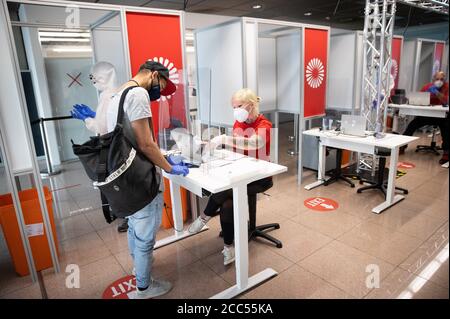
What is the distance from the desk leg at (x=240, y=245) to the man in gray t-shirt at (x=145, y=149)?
0.41m

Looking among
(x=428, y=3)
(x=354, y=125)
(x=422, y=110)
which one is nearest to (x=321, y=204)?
(x=354, y=125)

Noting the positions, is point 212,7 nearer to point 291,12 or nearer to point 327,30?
point 291,12

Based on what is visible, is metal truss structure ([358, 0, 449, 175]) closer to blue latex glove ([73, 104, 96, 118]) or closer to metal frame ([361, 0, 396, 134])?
metal frame ([361, 0, 396, 134])

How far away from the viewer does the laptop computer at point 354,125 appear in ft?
12.0

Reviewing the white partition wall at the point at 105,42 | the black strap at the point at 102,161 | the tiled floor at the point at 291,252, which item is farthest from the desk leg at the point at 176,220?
the white partition wall at the point at 105,42

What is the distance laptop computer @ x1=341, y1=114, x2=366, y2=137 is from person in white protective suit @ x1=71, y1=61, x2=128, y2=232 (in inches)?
108

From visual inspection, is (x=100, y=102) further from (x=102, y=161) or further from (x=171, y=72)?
(x=102, y=161)

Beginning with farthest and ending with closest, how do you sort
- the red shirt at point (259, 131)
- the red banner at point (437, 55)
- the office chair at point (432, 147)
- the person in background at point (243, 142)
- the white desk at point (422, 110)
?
the red banner at point (437, 55)
the office chair at point (432, 147)
the white desk at point (422, 110)
the red shirt at point (259, 131)
the person in background at point (243, 142)

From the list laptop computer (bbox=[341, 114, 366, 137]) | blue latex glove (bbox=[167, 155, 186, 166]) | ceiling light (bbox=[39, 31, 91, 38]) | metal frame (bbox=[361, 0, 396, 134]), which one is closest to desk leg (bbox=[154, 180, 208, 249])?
blue latex glove (bbox=[167, 155, 186, 166])

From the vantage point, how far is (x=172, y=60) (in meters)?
2.87

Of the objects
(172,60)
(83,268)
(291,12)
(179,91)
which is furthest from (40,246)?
(291,12)

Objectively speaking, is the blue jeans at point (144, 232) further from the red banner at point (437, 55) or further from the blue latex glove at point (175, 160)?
the red banner at point (437, 55)

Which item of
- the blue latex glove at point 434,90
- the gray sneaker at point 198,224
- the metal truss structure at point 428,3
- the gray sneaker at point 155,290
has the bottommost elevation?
the gray sneaker at point 155,290

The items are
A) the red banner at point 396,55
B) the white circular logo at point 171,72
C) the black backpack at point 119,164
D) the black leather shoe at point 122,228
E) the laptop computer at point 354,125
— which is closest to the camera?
the black backpack at point 119,164
